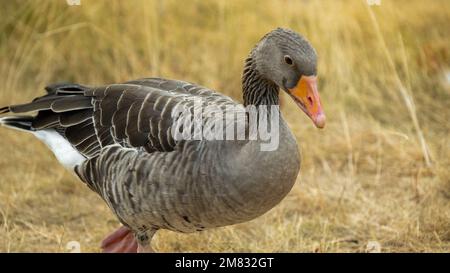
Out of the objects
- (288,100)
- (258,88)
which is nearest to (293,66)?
(258,88)

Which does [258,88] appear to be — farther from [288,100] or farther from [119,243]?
[288,100]

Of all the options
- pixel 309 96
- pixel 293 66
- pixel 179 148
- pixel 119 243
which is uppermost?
pixel 293 66

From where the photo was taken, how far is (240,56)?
7.32 metres

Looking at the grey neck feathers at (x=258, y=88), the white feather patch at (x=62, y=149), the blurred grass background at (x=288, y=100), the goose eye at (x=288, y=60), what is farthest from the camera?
the blurred grass background at (x=288, y=100)

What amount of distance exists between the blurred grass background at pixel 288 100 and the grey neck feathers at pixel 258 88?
1.31 m

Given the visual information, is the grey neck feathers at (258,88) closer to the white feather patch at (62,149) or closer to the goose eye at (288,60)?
the goose eye at (288,60)

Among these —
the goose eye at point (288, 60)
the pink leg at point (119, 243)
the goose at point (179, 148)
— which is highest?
the goose eye at point (288, 60)

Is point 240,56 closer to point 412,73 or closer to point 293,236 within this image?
point 412,73

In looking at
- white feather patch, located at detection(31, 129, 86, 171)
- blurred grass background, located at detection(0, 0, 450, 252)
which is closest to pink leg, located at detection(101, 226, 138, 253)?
blurred grass background, located at detection(0, 0, 450, 252)

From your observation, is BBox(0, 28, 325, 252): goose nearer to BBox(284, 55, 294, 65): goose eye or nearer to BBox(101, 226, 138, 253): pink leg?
BBox(284, 55, 294, 65): goose eye

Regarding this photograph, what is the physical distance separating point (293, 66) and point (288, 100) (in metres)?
3.51

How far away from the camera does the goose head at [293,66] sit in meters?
3.69

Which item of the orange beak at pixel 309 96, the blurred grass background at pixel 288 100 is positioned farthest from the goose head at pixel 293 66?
the blurred grass background at pixel 288 100

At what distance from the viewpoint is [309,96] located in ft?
12.1
